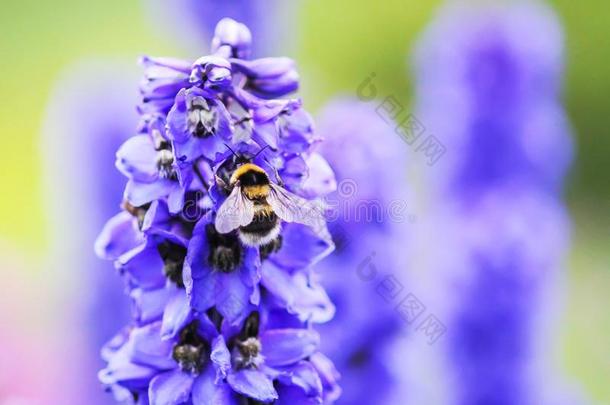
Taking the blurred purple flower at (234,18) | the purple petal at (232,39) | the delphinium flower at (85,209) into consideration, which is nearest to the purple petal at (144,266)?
the purple petal at (232,39)

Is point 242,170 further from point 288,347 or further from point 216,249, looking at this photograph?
point 288,347

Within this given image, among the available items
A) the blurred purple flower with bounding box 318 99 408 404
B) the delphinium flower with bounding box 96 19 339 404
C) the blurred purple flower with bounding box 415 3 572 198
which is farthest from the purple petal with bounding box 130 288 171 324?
the blurred purple flower with bounding box 415 3 572 198

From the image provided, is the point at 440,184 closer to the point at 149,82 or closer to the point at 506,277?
the point at 506,277

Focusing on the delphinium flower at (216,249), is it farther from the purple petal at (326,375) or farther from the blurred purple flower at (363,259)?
the blurred purple flower at (363,259)

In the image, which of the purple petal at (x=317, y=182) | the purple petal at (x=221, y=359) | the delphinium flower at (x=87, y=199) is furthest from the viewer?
the delphinium flower at (x=87, y=199)

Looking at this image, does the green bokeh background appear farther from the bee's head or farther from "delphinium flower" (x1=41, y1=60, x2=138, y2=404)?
the bee's head

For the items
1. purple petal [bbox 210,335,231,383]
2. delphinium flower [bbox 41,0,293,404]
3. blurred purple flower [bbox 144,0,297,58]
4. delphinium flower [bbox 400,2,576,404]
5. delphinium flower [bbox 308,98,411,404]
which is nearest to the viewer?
purple petal [bbox 210,335,231,383]
